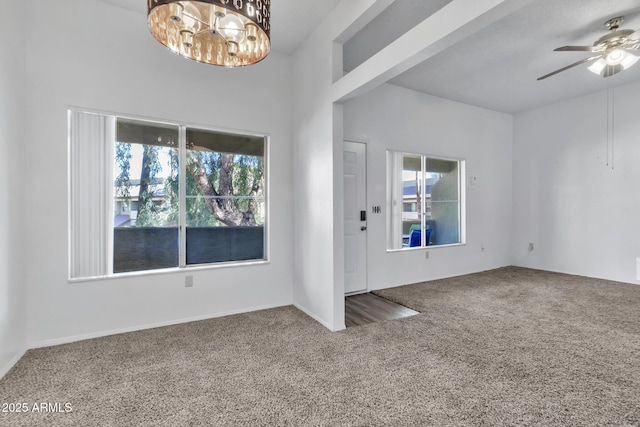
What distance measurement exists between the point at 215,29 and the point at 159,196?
195 cm

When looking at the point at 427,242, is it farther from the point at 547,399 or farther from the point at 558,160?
the point at 547,399

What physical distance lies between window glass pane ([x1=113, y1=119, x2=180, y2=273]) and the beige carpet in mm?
789

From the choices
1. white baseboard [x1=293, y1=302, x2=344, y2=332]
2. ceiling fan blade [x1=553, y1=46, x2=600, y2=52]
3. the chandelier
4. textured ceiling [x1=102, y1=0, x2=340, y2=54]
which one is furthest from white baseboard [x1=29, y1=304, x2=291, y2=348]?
ceiling fan blade [x1=553, y1=46, x2=600, y2=52]

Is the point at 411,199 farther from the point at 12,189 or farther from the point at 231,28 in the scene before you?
the point at 12,189

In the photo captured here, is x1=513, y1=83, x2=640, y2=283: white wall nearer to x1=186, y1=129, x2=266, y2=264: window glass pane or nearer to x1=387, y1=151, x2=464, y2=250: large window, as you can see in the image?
x1=387, y1=151, x2=464, y2=250: large window

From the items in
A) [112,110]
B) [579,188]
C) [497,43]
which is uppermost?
[497,43]

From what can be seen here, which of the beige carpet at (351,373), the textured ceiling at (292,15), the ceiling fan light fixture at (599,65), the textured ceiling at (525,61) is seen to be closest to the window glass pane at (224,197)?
the beige carpet at (351,373)

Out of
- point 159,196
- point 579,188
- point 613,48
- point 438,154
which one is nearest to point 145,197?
point 159,196

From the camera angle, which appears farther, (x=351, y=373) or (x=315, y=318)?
(x=315, y=318)

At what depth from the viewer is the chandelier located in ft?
5.11

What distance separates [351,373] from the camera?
2123 millimetres

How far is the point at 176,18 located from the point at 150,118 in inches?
63.0

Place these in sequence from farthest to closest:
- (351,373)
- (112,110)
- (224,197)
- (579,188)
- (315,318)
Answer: (579,188), (224,197), (315,318), (112,110), (351,373)

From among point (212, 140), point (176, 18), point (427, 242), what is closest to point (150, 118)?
point (212, 140)
